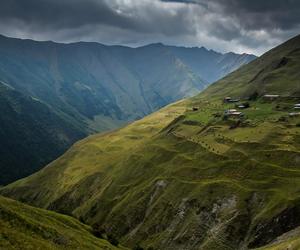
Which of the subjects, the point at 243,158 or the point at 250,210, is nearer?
the point at 250,210

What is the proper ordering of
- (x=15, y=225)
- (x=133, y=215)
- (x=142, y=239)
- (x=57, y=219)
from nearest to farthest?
(x=15, y=225) < (x=57, y=219) < (x=142, y=239) < (x=133, y=215)

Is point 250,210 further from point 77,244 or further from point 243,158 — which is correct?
point 77,244

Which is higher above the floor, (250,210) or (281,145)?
(281,145)

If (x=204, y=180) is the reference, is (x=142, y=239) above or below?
below

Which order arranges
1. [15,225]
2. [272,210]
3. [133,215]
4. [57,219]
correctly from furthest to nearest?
1. [133,215]
2. [272,210]
3. [57,219]
4. [15,225]

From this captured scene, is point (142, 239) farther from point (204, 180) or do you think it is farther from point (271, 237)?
point (271, 237)

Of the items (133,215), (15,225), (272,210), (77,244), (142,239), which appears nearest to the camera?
(15,225)

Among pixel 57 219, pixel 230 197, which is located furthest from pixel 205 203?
pixel 57 219

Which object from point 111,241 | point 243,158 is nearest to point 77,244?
point 111,241

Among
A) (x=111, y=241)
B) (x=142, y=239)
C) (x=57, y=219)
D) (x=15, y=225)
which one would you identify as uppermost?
(x=15, y=225)
